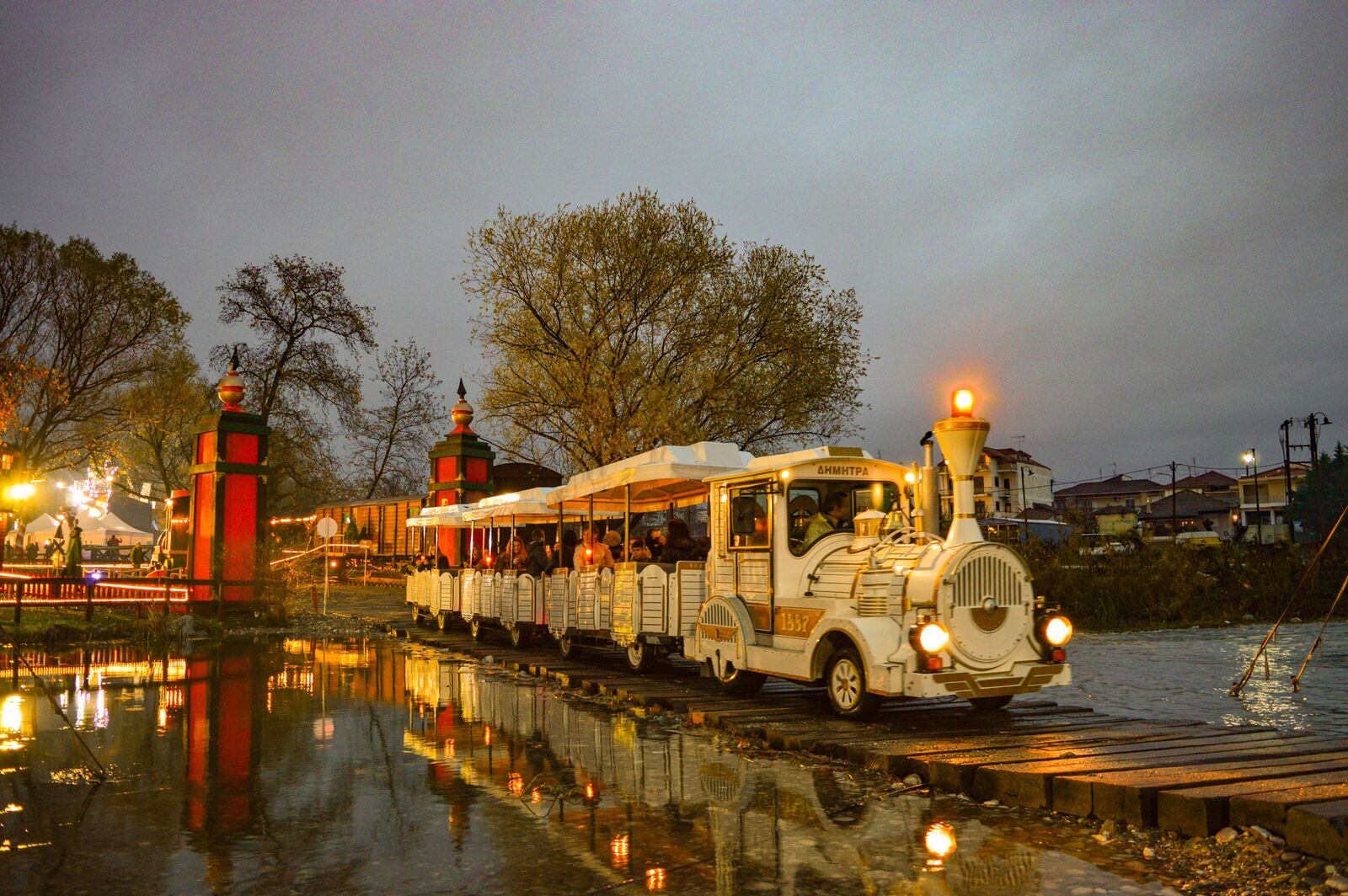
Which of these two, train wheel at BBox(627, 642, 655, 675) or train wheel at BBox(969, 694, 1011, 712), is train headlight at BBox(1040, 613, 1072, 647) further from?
train wheel at BBox(627, 642, 655, 675)

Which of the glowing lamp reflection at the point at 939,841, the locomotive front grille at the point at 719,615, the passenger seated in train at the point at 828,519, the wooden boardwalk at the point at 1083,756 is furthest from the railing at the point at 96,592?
the glowing lamp reflection at the point at 939,841

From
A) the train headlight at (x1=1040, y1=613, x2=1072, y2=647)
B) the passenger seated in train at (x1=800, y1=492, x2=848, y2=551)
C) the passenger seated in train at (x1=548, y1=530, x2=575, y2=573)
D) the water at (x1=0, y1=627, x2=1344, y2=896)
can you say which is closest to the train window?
the passenger seated in train at (x1=800, y1=492, x2=848, y2=551)

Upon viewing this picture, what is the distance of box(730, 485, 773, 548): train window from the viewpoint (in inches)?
414

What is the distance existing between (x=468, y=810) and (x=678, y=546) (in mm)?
8132

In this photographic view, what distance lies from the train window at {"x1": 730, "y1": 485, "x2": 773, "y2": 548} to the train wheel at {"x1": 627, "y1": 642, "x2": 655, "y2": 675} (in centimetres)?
303

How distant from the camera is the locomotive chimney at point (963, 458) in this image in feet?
29.2

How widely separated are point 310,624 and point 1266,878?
20.2 metres

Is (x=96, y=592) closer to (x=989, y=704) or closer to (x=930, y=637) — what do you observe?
(x=989, y=704)

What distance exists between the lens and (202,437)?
23.5 meters

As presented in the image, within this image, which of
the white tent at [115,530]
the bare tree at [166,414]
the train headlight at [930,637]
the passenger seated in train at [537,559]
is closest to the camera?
the train headlight at [930,637]

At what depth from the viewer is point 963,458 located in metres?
8.98

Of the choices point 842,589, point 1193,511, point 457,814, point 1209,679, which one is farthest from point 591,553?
point 1193,511

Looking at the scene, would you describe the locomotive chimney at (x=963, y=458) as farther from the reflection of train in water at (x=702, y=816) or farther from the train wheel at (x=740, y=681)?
the train wheel at (x=740, y=681)

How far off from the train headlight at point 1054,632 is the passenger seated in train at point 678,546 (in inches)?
230
